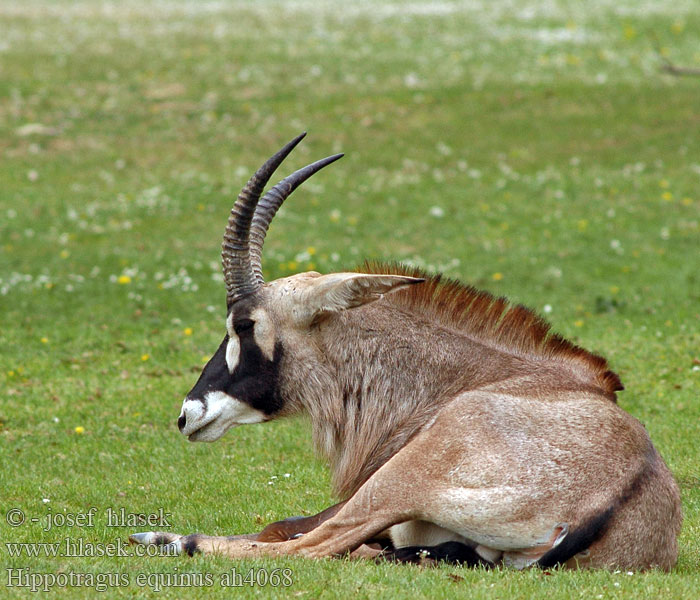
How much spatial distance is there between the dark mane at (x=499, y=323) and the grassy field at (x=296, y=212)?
4.42 ft

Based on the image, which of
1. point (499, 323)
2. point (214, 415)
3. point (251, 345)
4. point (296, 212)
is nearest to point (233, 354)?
point (251, 345)

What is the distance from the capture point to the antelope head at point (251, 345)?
7.87m

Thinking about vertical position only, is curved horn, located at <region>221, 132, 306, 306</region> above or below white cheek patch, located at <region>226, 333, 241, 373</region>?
above

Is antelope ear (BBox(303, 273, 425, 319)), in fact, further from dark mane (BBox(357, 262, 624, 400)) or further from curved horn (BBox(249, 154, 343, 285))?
curved horn (BBox(249, 154, 343, 285))

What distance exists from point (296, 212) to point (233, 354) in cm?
1374

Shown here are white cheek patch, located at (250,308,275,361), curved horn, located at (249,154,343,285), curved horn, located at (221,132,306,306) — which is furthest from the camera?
curved horn, located at (249,154,343,285)

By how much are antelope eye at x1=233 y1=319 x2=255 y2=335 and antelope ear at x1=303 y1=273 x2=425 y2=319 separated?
449mm

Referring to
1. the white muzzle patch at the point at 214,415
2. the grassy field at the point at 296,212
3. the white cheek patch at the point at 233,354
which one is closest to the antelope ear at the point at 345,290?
the white cheek patch at the point at 233,354

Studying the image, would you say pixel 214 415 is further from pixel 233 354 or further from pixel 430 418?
pixel 430 418

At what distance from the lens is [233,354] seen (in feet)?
26.0

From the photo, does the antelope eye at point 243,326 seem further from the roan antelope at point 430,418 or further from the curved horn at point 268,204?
the curved horn at point 268,204

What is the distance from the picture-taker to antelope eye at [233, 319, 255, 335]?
7.88 metres

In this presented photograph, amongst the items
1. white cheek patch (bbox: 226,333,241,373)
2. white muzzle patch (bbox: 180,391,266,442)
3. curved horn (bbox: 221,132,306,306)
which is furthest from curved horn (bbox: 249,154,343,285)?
white muzzle patch (bbox: 180,391,266,442)

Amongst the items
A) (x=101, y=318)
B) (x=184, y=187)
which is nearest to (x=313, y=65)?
(x=184, y=187)
